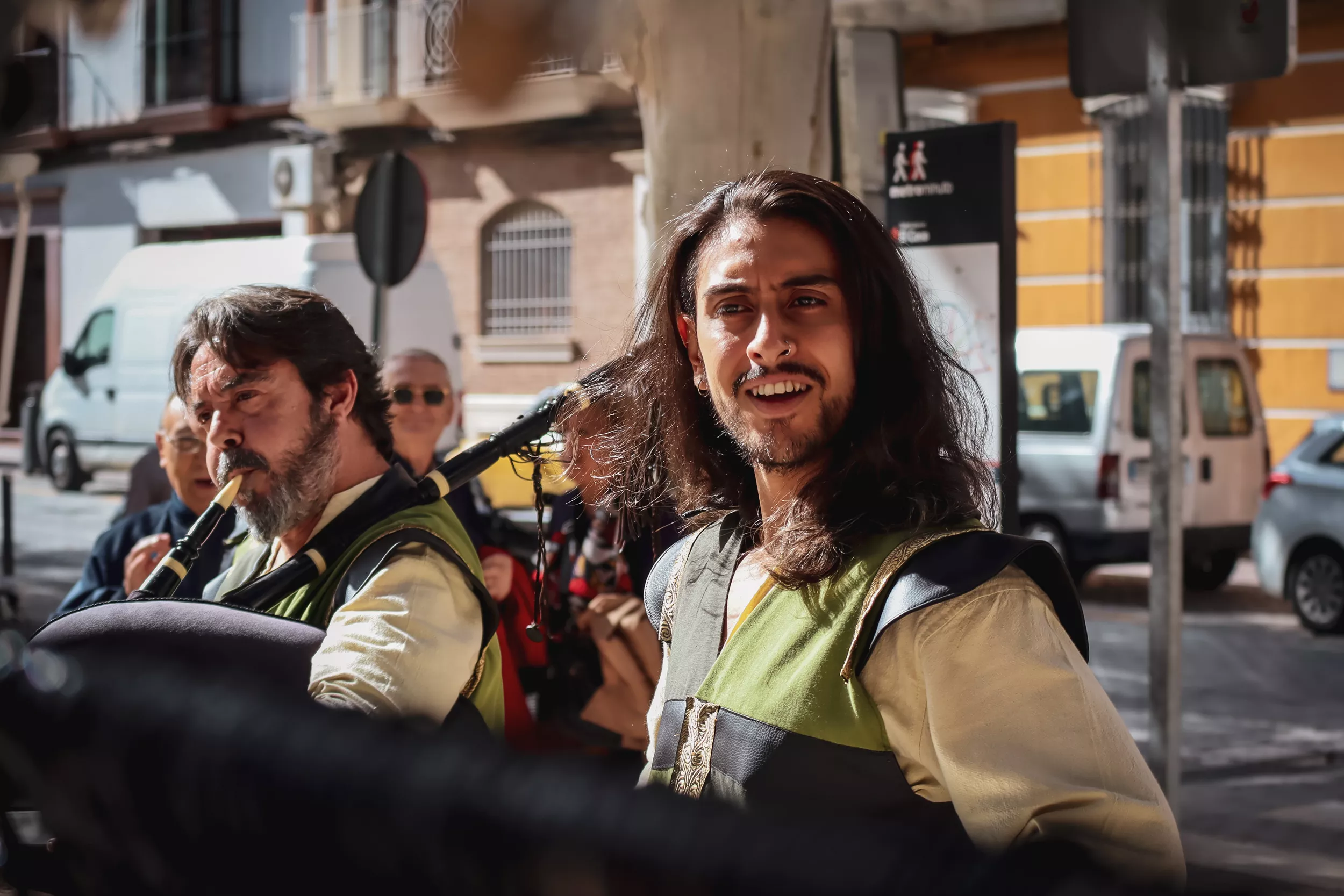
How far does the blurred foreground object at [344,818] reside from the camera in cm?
43

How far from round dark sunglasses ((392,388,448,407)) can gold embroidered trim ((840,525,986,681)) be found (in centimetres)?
416

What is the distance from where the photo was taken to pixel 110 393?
1667cm

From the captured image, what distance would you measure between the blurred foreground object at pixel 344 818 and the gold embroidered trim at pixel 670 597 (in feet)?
4.30

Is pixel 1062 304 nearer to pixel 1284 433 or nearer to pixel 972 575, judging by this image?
pixel 1284 433

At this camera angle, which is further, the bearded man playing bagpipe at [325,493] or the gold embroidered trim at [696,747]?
the bearded man playing bagpipe at [325,493]

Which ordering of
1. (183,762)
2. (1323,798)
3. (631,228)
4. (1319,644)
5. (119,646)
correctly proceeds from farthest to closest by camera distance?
(631,228), (1319,644), (1323,798), (119,646), (183,762)

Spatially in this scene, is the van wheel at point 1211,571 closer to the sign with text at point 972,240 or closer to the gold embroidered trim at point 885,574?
the sign with text at point 972,240

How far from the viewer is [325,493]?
250 cm

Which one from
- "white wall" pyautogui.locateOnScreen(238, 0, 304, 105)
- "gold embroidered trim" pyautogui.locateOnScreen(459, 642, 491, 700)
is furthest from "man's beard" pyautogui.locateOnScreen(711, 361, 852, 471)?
"white wall" pyautogui.locateOnScreen(238, 0, 304, 105)

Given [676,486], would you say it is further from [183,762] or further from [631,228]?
[631,228]

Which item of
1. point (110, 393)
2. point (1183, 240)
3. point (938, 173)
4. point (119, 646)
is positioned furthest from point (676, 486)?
point (110, 393)

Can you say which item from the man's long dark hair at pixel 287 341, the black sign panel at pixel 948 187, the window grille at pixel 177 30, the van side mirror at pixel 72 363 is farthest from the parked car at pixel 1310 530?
the van side mirror at pixel 72 363

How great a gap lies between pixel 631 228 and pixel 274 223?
6.45m

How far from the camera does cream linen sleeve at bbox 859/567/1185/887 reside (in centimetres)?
121
